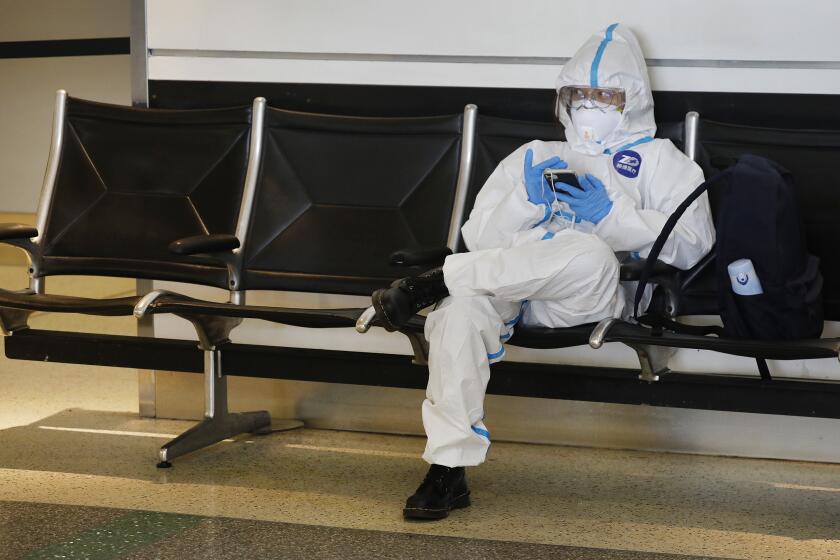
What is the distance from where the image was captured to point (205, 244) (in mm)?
2916

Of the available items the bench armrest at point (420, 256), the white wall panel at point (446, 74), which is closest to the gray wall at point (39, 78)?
the white wall panel at point (446, 74)

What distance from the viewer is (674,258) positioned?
9.00 ft

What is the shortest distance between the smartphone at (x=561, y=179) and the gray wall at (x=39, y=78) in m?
6.83

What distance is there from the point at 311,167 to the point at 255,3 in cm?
68

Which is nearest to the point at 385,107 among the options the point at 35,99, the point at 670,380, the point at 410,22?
the point at 410,22

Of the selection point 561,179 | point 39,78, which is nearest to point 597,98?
point 561,179

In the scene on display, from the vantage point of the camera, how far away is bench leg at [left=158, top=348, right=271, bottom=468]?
3035 mm

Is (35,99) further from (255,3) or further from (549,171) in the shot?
(549,171)

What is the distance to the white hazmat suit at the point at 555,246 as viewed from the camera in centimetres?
249

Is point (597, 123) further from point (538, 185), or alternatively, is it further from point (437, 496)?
point (437, 496)

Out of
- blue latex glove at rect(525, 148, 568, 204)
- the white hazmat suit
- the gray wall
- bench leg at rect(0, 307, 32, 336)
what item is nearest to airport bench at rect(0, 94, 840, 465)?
bench leg at rect(0, 307, 32, 336)

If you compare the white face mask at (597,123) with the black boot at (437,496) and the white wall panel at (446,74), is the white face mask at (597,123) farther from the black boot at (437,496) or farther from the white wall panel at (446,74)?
the black boot at (437,496)

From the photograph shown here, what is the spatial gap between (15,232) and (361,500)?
4.23ft

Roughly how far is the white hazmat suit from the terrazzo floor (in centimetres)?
27
